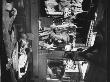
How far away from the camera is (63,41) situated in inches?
71.7

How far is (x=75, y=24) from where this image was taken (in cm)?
180

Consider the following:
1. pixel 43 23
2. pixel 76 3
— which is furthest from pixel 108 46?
pixel 43 23

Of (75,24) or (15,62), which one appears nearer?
(15,62)

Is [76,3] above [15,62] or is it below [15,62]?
above

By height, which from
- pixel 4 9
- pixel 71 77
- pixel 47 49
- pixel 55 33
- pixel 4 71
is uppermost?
pixel 4 9

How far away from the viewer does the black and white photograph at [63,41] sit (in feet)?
5.75

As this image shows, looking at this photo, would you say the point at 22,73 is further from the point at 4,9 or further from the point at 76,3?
the point at 76,3

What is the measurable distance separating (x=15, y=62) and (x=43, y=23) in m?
0.47

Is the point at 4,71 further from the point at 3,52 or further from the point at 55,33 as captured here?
the point at 55,33

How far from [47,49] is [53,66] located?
181mm

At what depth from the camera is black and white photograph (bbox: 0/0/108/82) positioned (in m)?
1.75

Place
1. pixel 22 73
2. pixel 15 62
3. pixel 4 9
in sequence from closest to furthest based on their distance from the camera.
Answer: pixel 4 9, pixel 15 62, pixel 22 73

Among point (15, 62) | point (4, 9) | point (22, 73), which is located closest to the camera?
point (4, 9)

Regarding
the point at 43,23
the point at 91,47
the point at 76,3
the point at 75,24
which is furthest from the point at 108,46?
the point at 43,23
